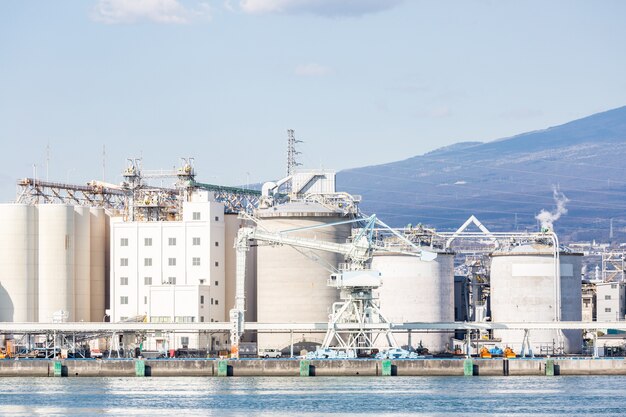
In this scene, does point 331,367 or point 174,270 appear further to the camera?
point 174,270

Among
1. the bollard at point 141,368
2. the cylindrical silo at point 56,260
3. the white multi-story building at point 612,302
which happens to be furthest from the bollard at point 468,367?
the white multi-story building at point 612,302

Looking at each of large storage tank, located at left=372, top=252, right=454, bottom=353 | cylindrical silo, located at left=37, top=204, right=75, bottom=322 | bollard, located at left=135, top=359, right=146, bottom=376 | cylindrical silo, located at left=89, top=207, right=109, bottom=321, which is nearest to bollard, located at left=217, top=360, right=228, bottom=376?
bollard, located at left=135, top=359, right=146, bottom=376

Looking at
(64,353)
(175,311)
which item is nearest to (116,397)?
(64,353)

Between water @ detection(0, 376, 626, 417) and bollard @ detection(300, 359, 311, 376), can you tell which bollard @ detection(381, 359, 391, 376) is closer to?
water @ detection(0, 376, 626, 417)

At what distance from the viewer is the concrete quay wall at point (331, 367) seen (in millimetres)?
96250

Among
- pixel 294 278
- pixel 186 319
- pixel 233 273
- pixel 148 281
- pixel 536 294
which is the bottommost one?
pixel 186 319

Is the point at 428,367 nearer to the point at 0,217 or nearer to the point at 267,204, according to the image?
the point at 267,204

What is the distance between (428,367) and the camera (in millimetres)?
96562

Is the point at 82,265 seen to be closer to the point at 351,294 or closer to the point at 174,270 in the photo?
the point at 174,270

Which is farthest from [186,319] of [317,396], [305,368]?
[317,396]

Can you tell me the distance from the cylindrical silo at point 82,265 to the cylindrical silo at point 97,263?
987 millimetres

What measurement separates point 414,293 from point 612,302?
1027 inches

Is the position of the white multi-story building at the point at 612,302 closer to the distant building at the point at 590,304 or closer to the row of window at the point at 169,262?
the distant building at the point at 590,304

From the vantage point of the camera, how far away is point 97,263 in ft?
412
